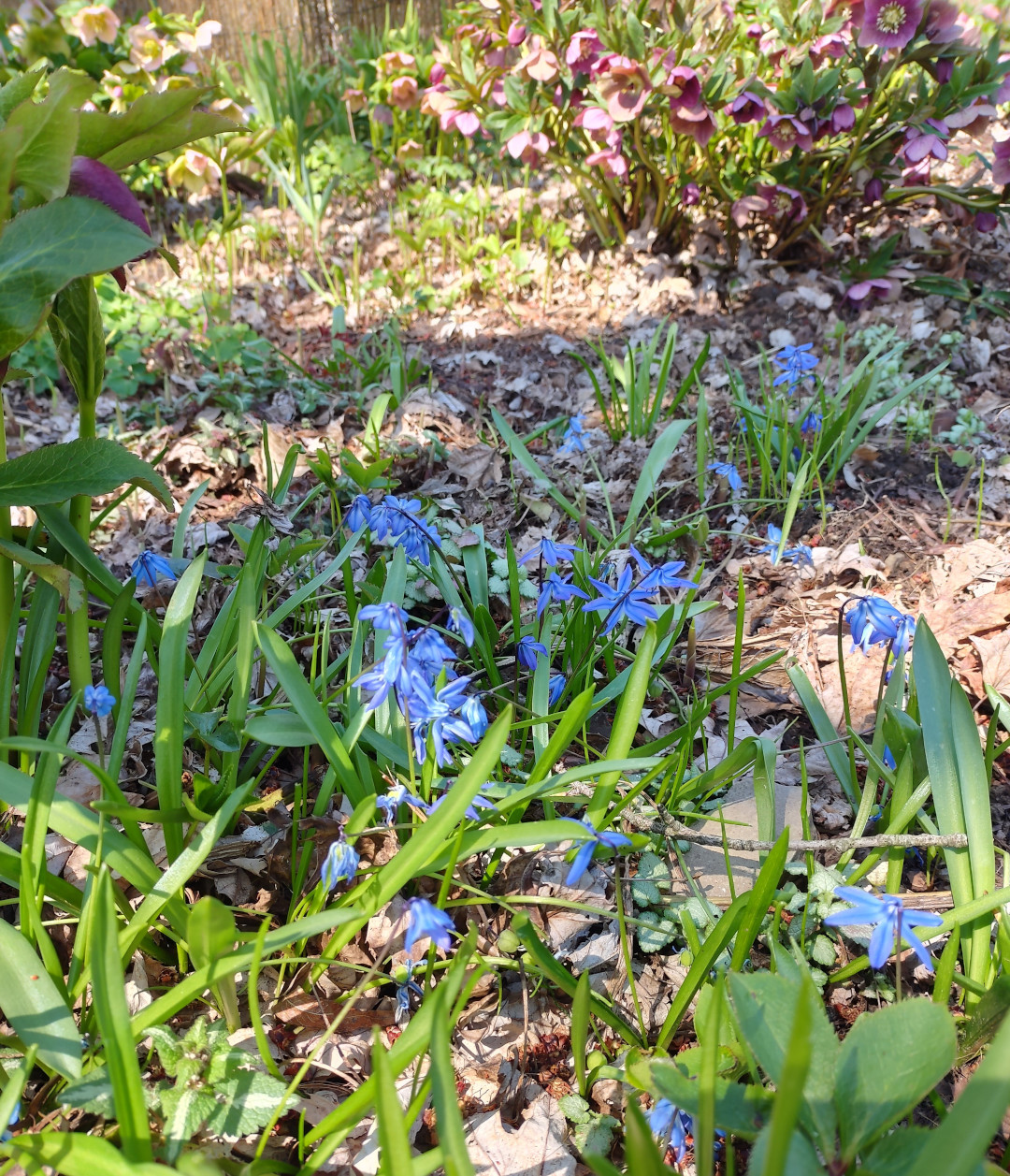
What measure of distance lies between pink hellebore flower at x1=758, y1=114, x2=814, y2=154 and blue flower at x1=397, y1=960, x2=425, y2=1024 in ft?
10.8

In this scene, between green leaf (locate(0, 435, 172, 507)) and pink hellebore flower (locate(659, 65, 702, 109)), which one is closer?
green leaf (locate(0, 435, 172, 507))

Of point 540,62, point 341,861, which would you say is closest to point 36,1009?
point 341,861

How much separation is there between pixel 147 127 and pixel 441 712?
940mm

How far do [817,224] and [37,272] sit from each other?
3597 mm

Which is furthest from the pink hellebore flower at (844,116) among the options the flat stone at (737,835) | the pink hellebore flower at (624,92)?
the flat stone at (737,835)

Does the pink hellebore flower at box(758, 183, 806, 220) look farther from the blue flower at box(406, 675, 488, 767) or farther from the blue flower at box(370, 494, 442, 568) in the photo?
the blue flower at box(406, 675, 488, 767)

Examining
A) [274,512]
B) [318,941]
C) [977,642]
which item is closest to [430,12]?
[274,512]

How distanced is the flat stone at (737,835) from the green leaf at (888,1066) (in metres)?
0.46

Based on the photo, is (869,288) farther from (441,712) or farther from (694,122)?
(441,712)

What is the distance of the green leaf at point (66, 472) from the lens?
125cm

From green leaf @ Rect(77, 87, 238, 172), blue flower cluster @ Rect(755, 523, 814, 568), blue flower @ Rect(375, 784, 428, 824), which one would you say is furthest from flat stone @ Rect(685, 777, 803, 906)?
green leaf @ Rect(77, 87, 238, 172)

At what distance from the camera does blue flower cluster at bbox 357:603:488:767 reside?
1.14m

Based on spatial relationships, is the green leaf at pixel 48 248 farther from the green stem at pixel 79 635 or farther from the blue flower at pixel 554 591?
the blue flower at pixel 554 591

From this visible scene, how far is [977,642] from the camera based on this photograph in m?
1.86
